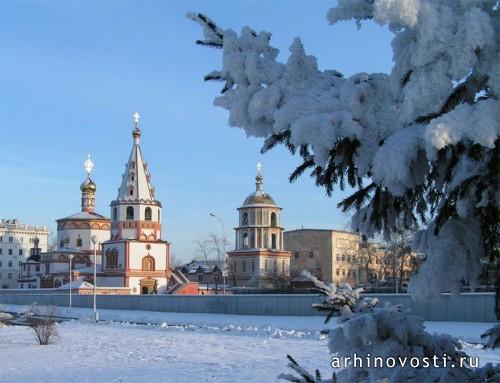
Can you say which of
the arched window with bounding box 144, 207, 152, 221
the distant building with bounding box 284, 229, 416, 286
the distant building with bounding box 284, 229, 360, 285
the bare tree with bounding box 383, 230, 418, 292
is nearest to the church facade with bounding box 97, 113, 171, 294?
the arched window with bounding box 144, 207, 152, 221

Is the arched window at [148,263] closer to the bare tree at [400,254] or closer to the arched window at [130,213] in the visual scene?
the arched window at [130,213]

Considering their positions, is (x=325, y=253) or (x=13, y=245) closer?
(x=325, y=253)

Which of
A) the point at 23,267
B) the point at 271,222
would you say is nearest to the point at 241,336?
the point at 271,222

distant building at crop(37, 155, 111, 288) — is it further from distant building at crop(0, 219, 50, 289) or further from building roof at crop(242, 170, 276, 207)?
distant building at crop(0, 219, 50, 289)

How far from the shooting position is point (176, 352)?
15500 millimetres

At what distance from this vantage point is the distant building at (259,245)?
66.9 metres

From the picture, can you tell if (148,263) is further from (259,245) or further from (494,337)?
(494,337)

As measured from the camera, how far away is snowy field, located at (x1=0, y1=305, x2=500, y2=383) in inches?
460

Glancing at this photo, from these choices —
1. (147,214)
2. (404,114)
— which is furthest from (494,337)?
(147,214)

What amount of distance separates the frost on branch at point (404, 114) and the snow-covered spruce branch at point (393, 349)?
1.08ft

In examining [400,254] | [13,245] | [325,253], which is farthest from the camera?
[13,245]

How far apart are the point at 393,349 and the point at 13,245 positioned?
116 metres

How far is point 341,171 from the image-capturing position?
316 centimetres

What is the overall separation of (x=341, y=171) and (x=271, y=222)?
65.0 metres
